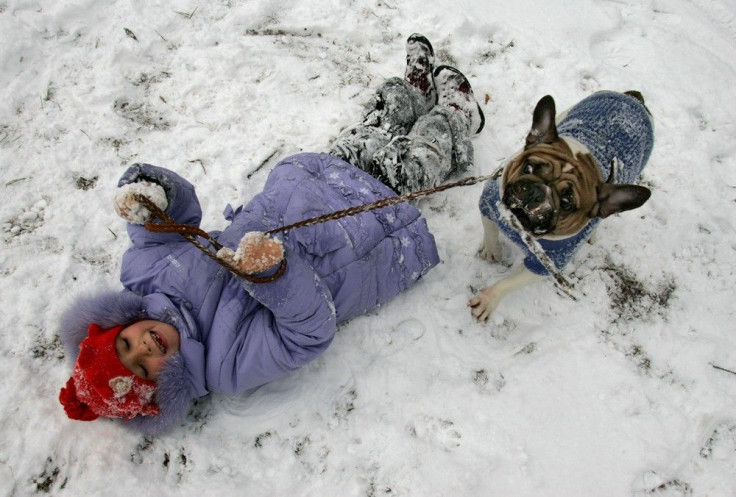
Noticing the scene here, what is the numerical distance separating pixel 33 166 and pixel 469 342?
3279 millimetres

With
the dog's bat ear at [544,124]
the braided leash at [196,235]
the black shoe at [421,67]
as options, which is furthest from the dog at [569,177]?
the black shoe at [421,67]

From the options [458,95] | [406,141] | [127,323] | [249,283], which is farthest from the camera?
[458,95]

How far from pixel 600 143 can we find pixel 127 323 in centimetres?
255

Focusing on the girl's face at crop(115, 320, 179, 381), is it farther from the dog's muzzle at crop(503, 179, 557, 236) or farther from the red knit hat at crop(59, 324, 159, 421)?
the dog's muzzle at crop(503, 179, 557, 236)

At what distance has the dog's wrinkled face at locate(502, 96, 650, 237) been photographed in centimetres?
208

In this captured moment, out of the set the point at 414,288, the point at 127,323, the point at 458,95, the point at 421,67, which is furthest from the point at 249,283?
the point at 421,67

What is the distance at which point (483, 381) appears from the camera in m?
2.84

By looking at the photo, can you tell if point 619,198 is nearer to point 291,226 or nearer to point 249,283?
point 291,226

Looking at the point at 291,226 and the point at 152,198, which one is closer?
the point at 291,226

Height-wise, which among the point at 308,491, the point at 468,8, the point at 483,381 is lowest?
the point at 308,491

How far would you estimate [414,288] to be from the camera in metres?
3.13

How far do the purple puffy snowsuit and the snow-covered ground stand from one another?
1.15 feet

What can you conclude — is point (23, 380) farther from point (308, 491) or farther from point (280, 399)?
point (308, 491)

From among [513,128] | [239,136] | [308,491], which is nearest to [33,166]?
[239,136]
